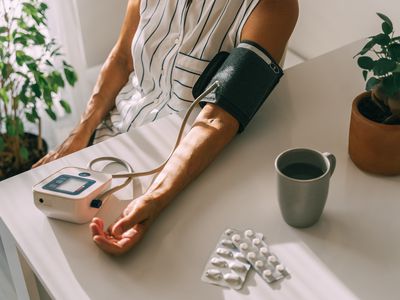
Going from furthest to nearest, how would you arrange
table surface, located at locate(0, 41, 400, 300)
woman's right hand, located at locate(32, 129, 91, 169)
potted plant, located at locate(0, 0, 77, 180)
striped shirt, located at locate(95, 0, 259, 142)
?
potted plant, located at locate(0, 0, 77, 180), woman's right hand, located at locate(32, 129, 91, 169), striped shirt, located at locate(95, 0, 259, 142), table surface, located at locate(0, 41, 400, 300)

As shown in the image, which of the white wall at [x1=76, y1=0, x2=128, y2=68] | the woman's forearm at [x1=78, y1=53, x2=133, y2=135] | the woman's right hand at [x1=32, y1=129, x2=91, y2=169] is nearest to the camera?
the woman's right hand at [x1=32, y1=129, x2=91, y2=169]

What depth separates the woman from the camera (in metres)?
1.12

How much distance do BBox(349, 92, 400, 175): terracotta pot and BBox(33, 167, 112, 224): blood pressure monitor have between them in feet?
1.44

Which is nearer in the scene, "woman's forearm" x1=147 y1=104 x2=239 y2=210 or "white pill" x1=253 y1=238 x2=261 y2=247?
"white pill" x1=253 y1=238 x2=261 y2=247

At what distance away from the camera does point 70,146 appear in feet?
4.98

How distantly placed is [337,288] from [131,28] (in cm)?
92

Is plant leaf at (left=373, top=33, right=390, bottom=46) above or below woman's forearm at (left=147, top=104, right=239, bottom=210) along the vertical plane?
above

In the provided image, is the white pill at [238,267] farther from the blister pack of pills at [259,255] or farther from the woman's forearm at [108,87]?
the woman's forearm at [108,87]

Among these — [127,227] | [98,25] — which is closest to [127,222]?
[127,227]

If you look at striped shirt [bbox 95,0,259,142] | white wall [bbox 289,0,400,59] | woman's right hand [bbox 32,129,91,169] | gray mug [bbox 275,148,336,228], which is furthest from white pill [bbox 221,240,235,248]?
white wall [bbox 289,0,400,59]

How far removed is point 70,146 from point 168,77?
278mm

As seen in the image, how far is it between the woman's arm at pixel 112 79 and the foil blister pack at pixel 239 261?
2.01 feet

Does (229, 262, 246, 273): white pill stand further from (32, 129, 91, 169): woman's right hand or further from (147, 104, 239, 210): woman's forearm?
(32, 129, 91, 169): woman's right hand

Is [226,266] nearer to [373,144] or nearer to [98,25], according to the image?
[373,144]
